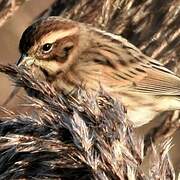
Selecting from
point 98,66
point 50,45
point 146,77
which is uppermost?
point 50,45

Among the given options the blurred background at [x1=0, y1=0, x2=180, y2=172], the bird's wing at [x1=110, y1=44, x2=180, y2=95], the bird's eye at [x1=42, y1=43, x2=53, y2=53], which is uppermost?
the bird's eye at [x1=42, y1=43, x2=53, y2=53]

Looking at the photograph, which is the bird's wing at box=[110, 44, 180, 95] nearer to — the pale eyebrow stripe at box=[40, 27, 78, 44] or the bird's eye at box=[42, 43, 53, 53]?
the pale eyebrow stripe at box=[40, 27, 78, 44]

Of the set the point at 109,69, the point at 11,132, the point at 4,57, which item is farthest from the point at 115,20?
the point at 4,57

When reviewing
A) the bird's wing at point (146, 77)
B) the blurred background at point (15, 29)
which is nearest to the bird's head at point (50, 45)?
the bird's wing at point (146, 77)

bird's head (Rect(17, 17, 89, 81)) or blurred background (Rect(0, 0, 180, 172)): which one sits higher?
bird's head (Rect(17, 17, 89, 81))

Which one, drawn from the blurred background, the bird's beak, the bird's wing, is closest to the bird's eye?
the bird's beak

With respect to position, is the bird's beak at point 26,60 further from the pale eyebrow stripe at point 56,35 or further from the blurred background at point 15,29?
the blurred background at point 15,29

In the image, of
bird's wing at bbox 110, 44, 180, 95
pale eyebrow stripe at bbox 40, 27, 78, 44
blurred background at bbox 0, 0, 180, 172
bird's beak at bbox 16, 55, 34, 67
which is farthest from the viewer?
blurred background at bbox 0, 0, 180, 172

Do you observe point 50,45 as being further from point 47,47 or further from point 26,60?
point 26,60

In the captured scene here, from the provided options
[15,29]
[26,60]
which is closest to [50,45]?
[26,60]
